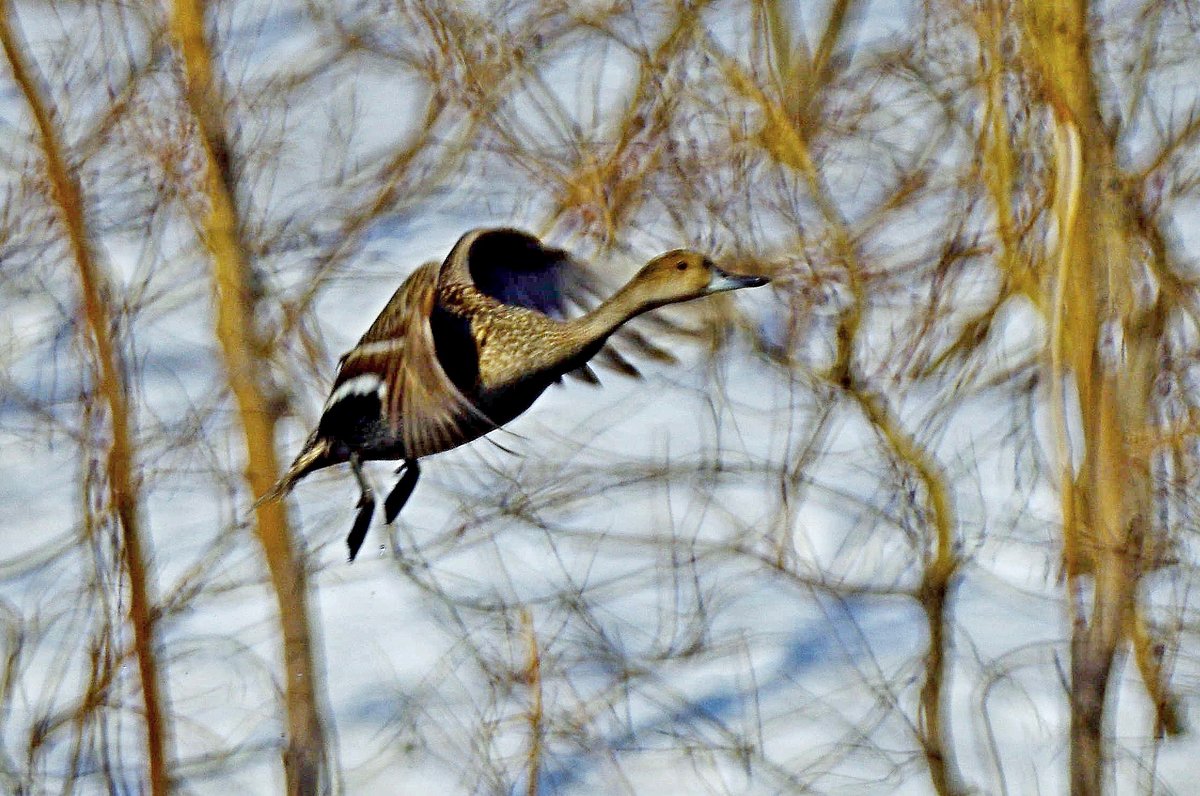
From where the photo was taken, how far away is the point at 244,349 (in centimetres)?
605

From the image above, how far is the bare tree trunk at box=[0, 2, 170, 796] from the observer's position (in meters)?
5.48

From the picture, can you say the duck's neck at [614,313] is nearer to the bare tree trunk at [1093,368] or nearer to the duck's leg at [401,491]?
the duck's leg at [401,491]

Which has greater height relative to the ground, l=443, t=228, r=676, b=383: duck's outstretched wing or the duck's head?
l=443, t=228, r=676, b=383: duck's outstretched wing

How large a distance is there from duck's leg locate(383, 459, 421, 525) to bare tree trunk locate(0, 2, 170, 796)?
1095mm

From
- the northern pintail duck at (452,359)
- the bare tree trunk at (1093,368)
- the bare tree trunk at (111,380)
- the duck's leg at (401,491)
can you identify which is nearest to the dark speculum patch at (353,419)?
the northern pintail duck at (452,359)

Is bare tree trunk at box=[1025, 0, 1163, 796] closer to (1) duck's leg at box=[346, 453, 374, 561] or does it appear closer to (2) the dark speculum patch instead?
(2) the dark speculum patch

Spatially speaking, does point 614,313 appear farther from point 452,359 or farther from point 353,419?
point 353,419

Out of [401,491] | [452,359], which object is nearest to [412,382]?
[452,359]

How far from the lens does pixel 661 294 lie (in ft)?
14.9

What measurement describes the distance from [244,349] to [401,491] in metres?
1.40

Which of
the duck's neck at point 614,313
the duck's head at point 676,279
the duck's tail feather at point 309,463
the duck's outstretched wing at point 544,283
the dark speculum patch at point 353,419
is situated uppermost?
the duck's outstretched wing at point 544,283

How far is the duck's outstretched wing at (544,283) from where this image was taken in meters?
5.09

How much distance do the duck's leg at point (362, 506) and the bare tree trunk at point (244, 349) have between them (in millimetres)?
1096

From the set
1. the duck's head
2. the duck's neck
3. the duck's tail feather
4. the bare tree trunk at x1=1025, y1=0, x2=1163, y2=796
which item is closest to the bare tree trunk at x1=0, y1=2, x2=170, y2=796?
the duck's tail feather
